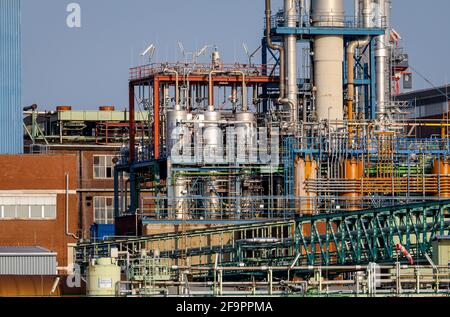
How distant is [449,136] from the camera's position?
101125mm

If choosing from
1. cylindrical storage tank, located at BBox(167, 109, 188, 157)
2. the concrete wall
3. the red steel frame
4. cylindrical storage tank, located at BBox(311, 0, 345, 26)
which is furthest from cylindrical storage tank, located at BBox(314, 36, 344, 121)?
the concrete wall

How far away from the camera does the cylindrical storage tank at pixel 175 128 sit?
9181cm

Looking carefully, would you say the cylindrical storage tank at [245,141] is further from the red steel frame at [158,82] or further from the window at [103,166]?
the window at [103,166]

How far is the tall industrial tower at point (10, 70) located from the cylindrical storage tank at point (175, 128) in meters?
13.9

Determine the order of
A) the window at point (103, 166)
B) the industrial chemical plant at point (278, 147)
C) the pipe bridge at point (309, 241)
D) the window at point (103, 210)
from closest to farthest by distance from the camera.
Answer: the pipe bridge at point (309, 241) < the industrial chemical plant at point (278, 147) < the window at point (103, 210) < the window at point (103, 166)

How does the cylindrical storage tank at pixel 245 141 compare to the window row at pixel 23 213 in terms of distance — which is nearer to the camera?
the cylindrical storage tank at pixel 245 141

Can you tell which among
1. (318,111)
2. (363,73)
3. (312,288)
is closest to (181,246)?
(318,111)

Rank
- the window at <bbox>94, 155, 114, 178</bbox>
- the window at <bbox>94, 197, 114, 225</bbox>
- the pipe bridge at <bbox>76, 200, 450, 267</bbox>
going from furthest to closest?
the window at <bbox>94, 155, 114, 178</bbox>
the window at <bbox>94, 197, 114, 225</bbox>
the pipe bridge at <bbox>76, 200, 450, 267</bbox>

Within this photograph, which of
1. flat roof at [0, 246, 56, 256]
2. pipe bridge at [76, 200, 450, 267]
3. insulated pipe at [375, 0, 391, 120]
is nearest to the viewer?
pipe bridge at [76, 200, 450, 267]

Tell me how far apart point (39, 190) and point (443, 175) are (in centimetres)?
2302

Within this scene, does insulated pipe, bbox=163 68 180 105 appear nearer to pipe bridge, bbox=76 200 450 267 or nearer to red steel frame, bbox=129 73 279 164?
red steel frame, bbox=129 73 279 164

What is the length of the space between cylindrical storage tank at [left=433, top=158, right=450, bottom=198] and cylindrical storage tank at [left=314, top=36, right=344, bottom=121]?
6.04 metres

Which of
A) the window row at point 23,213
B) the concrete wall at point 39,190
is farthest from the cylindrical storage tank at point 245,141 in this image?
the window row at point 23,213

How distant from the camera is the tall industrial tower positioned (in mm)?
102875
